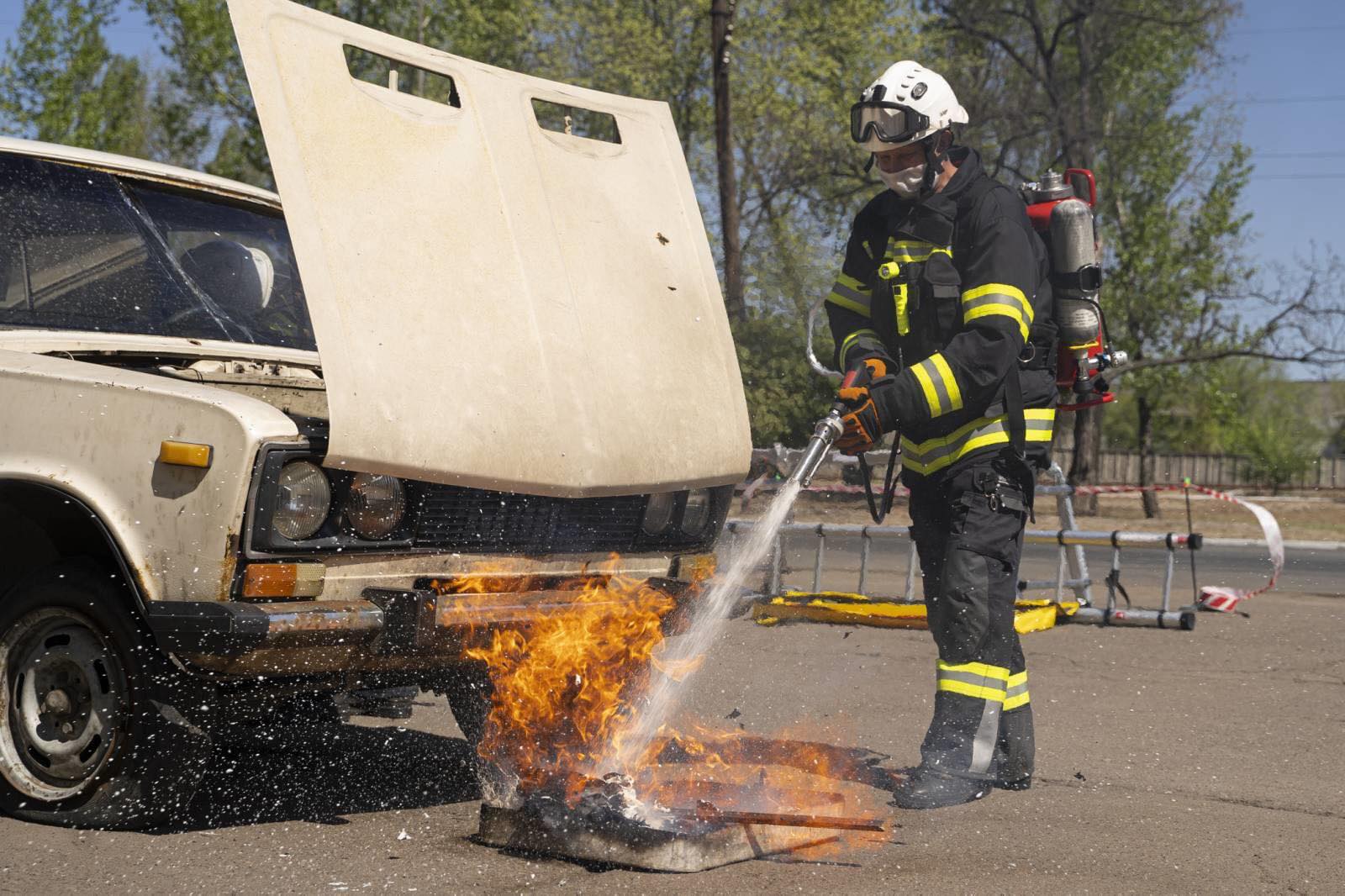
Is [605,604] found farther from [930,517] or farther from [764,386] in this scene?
[764,386]

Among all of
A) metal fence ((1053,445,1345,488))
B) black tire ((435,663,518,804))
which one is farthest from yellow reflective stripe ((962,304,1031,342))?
metal fence ((1053,445,1345,488))

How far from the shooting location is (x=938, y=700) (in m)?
4.86

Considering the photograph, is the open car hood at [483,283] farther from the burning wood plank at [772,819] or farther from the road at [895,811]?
the road at [895,811]

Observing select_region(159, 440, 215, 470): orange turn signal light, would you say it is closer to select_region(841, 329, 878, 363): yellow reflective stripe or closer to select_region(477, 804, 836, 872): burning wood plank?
select_region(477, 804, 836, 872): burning wood plank

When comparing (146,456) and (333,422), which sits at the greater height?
(333,422)

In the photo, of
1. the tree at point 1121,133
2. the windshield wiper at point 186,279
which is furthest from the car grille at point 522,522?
the tree at point 1121,133

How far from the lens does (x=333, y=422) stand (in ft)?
12.3

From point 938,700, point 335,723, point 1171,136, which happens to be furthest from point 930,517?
point 1171,136

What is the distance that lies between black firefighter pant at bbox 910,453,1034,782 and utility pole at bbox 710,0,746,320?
14.4 metres

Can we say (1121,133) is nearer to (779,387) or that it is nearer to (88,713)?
(779,387)

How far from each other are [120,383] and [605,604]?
152cm

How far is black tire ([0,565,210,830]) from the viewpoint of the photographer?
3879 mm

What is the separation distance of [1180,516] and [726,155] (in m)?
15.0

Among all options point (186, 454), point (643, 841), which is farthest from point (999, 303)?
point (186, 454)
